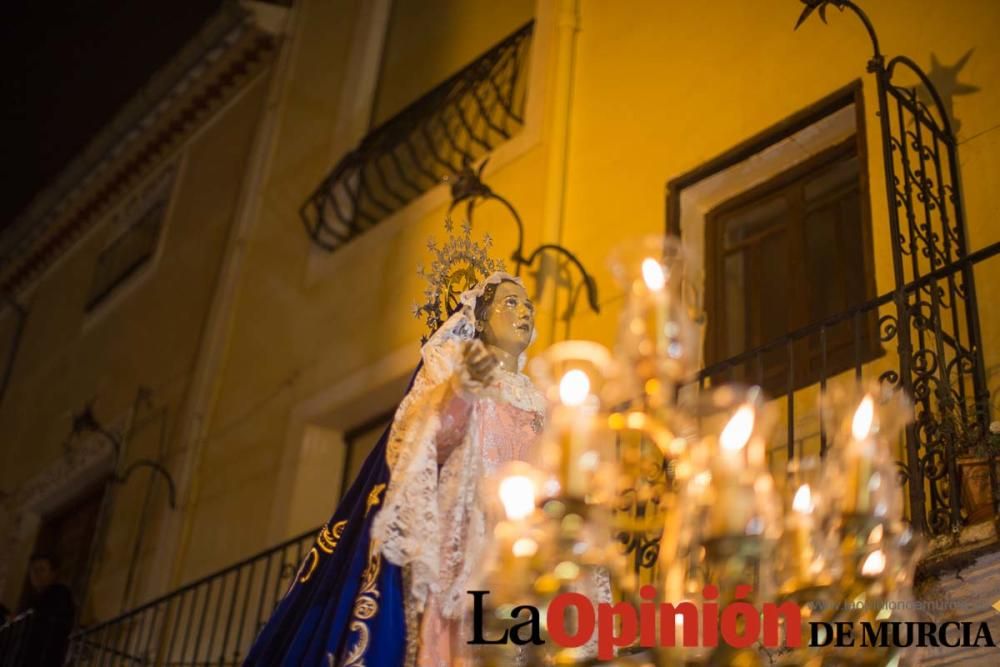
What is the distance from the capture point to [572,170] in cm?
759

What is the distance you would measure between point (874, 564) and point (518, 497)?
29.2 inches

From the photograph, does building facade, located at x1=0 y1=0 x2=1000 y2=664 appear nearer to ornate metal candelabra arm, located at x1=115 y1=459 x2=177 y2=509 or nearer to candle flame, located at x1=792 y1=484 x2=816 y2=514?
ornate metal candelabra arm, located at x1=115 y1=459 x2=177 y2=509

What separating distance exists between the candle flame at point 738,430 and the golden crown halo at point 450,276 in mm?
1940

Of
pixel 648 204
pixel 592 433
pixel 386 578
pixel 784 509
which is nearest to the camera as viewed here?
pixel 592 433

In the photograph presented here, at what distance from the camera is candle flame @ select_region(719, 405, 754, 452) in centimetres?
273

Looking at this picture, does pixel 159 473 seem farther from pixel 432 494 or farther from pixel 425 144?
pixel 432 494

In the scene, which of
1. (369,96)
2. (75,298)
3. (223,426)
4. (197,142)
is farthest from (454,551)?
(75,298)

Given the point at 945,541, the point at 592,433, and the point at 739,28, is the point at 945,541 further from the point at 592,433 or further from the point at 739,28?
the point at 739,28

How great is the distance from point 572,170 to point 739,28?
47.1 inches

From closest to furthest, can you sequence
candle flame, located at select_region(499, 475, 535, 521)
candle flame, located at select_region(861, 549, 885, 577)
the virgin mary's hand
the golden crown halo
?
candle flame, located at select_region(861, 549, 885, 577)
candle flame, located at select_region(499, 475, 535, 521)
the virgin mary's hand
the golden crown halo

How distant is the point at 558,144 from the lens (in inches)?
299

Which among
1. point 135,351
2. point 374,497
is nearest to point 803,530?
point 374,497

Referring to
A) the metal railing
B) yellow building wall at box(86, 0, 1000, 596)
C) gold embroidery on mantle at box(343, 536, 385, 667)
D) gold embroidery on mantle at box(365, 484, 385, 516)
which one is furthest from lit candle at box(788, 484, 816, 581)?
the metal railing

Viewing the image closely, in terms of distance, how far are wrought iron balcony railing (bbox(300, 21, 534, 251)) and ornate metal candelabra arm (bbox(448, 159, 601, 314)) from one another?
0.72 metres
